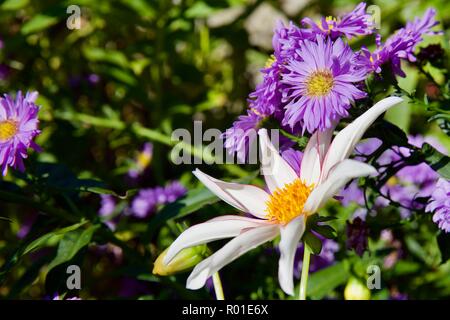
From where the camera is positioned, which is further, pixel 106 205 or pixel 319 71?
pixel 106 205

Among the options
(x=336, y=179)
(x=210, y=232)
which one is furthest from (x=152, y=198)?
(x=336, y=179)

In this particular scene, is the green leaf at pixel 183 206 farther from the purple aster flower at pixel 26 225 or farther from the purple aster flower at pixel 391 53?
the purple aster flower at pixel 26 225

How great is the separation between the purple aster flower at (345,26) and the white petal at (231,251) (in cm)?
23

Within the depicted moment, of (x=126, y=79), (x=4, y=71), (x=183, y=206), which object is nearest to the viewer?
(x=183, y=206)

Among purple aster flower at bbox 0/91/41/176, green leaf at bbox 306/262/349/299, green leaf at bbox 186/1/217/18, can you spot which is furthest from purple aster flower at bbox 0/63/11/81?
green leaf at bbox 306/262/349/299

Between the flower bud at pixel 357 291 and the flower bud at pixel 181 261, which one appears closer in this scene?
the flower bud at pixel 181 261

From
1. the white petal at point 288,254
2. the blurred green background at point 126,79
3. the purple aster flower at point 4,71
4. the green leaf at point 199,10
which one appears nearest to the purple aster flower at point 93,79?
the blurred green background at point 126,79

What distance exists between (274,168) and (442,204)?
0.20 metres

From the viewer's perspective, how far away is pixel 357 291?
95 centimetres

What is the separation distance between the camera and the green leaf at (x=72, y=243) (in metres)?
0.89

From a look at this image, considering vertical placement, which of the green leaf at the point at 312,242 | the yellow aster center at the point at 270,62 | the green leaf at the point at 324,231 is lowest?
the green leaf at the point at 312,242

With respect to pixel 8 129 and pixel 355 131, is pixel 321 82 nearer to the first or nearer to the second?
pixel 355 131

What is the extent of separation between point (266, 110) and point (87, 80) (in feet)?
3.27
